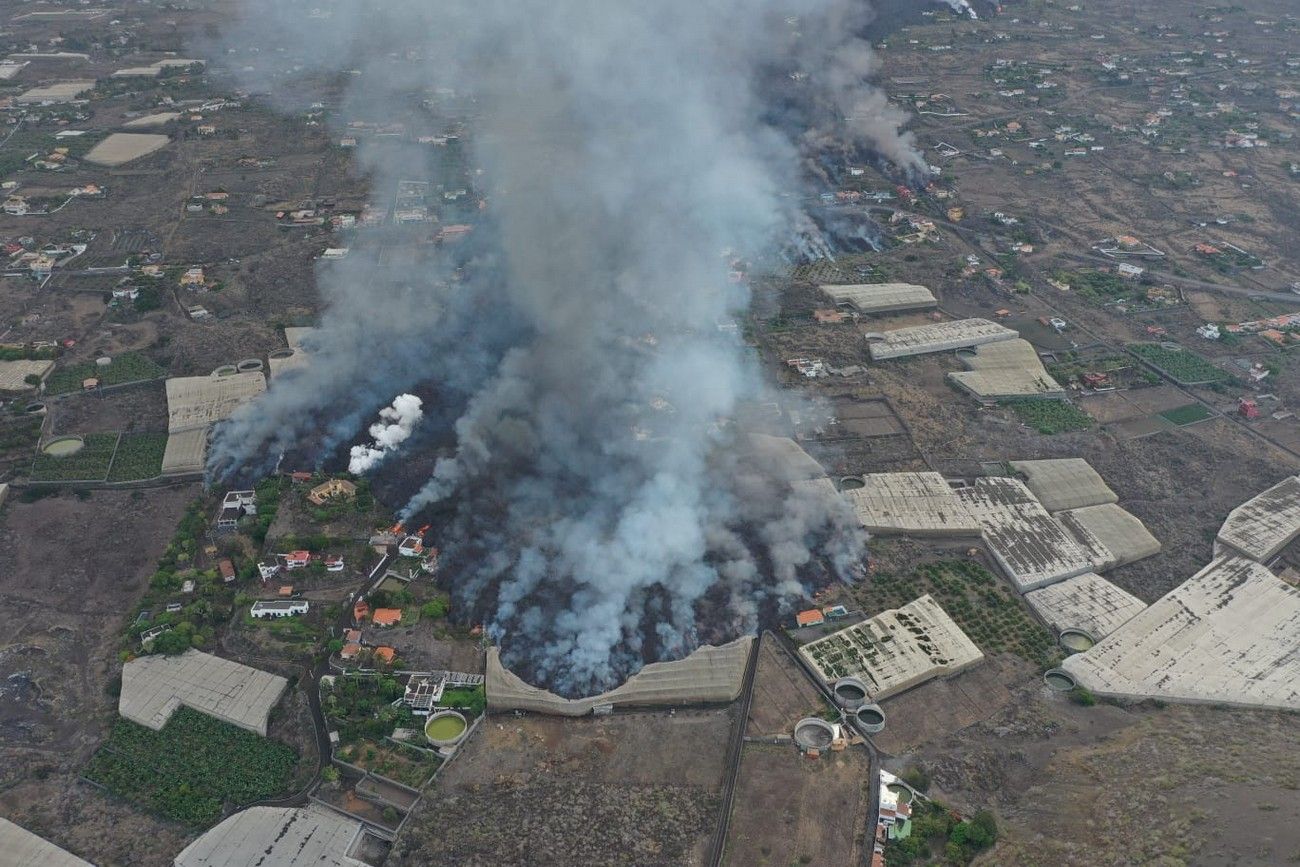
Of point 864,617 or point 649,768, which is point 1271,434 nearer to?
point 864,617

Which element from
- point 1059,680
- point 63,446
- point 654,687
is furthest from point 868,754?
point 63,446

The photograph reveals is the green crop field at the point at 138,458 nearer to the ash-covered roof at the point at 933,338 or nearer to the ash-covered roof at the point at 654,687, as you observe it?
the ash-covered roof at the point at 654,687

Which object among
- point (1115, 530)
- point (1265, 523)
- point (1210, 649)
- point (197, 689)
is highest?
point (1210, 649)

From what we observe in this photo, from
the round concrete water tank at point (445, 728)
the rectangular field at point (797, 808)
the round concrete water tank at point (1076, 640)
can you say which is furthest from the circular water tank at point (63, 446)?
the round concrete water tank at point (1076, 640)

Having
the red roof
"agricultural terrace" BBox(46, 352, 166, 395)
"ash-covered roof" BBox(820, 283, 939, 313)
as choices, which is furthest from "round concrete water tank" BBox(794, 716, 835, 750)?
"agricultural terrace" BBox(46, 352, 166, 395)

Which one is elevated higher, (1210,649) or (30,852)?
(1210,649)

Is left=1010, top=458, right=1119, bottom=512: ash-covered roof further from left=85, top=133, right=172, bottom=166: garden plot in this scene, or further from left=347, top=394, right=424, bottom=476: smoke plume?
left=85, top=133, right=172, bottom=166: garden plot

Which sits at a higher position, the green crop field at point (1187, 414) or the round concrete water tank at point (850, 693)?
the round concrete water tank at point (850, 693)

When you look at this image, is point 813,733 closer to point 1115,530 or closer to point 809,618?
point 809,618
